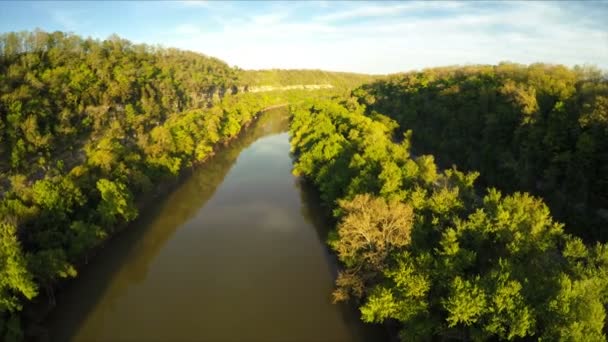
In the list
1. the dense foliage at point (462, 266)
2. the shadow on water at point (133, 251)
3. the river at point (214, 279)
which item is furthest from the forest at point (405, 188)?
the river at point (214, 279)

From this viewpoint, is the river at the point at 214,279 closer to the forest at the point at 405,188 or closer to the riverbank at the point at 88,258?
the riverbank at the point at 88,258

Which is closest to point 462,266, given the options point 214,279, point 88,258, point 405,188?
point 405,188

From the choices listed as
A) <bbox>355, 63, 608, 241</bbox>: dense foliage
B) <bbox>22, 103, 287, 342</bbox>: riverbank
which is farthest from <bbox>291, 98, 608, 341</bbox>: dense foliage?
<bbox>22, 103, 287, 342</bbox>: riverbank

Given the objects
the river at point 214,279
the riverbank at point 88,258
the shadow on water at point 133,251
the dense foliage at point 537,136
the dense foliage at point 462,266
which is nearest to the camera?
the dense foliage at point 462,266

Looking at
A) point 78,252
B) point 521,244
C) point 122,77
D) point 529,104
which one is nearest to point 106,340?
point 78,252

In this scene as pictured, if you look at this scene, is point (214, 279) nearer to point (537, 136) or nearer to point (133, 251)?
point (133, 251)

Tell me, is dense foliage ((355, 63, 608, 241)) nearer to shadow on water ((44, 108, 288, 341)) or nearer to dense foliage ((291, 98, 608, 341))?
dense foliage ((291, 98, 608, 341))
